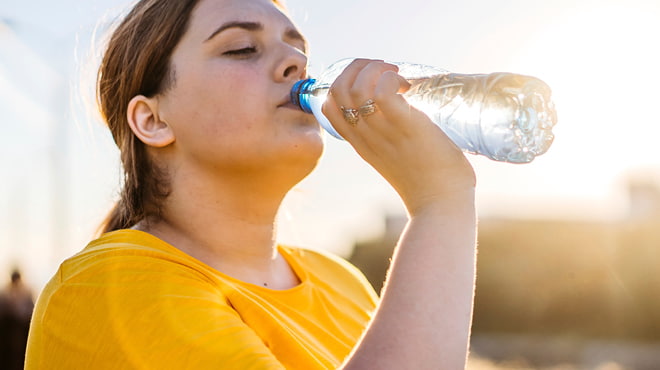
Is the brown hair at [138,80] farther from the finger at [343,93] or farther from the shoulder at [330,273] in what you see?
the finger at [343,93]

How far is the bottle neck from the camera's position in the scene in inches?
81.4

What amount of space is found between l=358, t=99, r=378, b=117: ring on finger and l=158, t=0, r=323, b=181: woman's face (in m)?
0.49

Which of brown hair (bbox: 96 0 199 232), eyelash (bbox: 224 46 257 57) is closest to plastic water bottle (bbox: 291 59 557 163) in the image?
eyelash (bbox: 224 46 257 57)

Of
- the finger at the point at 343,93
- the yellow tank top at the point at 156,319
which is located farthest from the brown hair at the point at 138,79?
the finger at the point at 343,93

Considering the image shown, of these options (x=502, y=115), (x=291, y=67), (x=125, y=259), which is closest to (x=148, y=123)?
(x=291, y=67)

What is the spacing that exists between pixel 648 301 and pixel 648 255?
1.15m

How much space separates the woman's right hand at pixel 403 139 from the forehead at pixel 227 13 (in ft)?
2.24

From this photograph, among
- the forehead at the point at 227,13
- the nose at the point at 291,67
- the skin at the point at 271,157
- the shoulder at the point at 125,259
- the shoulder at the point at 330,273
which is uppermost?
the forehead at the point at 227,13

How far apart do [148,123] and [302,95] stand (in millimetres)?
501

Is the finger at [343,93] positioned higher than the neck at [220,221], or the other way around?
the finger at [343,93]

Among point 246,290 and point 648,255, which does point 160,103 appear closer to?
point 246,290

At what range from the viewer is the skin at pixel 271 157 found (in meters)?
1.51

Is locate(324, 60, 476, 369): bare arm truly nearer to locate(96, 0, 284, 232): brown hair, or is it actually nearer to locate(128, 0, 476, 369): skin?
locate(128, 0, 476, 369): skin

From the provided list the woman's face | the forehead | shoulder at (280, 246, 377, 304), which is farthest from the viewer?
shoulder at (280, 246, 377, 304)
